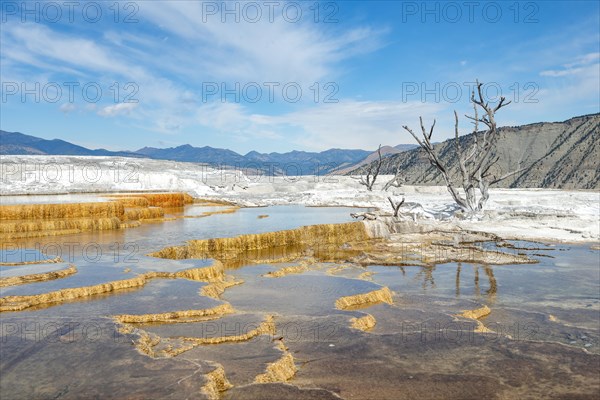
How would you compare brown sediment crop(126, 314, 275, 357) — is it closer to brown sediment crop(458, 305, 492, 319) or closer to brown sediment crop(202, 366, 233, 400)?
brown sediment crop(202, 366, 233, 400)

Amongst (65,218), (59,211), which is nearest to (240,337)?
(65,218)

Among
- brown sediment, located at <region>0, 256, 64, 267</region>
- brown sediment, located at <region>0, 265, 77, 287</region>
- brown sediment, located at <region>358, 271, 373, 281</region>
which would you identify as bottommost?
brown sediment, located at <region>358, 271, 373, 281</region>

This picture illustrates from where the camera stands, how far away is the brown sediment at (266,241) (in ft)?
34.4

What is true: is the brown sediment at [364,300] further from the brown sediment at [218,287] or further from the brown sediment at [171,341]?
the brown sediment at [218,287]

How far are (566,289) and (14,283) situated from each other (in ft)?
29.6

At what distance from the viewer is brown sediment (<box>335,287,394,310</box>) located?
22.4 ft

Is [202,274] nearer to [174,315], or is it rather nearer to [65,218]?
[174,315]

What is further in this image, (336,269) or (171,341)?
(336,269)

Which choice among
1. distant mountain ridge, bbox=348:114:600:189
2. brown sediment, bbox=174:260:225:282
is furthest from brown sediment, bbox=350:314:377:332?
distant mountain ridge, bbox=348:114:600:189

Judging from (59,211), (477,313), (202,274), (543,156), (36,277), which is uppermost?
(543,156)

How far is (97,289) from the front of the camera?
6.73 meters

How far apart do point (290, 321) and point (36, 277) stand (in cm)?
424

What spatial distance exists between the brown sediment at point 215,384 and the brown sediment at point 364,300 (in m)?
2.82

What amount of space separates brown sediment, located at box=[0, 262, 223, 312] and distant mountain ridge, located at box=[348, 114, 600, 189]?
36.6 meters
